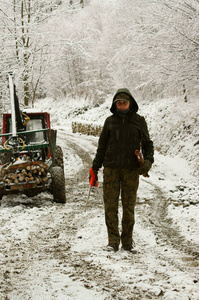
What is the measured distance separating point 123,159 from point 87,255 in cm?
125

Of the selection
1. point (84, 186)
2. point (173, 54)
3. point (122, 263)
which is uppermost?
point (173, 54)

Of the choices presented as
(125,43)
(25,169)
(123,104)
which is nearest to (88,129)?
(125,43)

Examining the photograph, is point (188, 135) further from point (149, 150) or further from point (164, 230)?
point (149, 150)

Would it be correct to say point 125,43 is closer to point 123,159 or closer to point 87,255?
point 123,159

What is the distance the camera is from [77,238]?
13.3 feet

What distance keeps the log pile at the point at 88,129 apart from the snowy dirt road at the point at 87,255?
1650 cm

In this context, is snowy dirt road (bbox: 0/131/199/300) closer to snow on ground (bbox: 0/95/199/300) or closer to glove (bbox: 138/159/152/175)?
snow on ground (bbox: 0/95/199/300)

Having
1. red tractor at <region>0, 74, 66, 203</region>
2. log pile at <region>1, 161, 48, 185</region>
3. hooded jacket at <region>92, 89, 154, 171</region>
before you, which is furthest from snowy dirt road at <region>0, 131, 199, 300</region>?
hooded jacket at <region>92, 89, 154, 171</region>

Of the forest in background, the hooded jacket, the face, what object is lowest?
the hooded jacket

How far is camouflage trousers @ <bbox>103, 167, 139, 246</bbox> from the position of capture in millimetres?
3467

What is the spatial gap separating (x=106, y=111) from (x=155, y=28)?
65.3ft

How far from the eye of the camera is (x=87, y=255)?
3346mm

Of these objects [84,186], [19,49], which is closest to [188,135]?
[84,186]

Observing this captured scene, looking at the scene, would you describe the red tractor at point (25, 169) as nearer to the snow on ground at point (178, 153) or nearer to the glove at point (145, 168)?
the snow on ground at point (178, 153)
